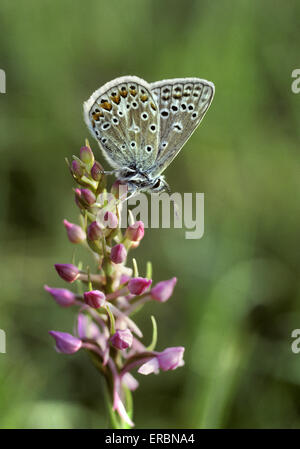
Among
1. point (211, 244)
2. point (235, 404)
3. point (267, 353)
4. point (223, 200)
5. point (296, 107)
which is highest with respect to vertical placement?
point (296, 107)

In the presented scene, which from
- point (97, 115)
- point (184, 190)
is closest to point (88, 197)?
point (97, 115)

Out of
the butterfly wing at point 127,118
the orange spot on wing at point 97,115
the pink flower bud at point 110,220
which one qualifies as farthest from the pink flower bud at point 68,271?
the orange spot on wing at point 97,115

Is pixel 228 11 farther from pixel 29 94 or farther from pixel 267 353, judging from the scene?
pixel 267 353

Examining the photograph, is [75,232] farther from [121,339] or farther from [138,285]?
[121,339]

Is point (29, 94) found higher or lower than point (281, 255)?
higher

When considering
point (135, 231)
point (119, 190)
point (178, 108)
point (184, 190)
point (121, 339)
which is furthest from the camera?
point (184, 190)
